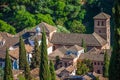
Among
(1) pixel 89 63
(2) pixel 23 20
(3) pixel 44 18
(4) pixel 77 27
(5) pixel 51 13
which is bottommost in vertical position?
(1) pixel 89 63

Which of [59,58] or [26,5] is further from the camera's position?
[26,5]

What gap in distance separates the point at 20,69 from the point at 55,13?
2770 centimetres

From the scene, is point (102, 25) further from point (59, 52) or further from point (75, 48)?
point (59, 52)

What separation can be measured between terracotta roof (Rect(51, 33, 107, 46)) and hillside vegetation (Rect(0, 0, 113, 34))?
971cm

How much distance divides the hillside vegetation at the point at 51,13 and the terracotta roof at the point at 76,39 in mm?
9714

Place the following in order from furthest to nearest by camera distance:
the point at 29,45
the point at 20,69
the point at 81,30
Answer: the point at 81,30
the point at 29,45
the point at 20,69

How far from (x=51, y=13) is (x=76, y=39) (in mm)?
15357

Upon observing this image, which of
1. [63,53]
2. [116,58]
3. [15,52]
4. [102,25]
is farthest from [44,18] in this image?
[116,58]

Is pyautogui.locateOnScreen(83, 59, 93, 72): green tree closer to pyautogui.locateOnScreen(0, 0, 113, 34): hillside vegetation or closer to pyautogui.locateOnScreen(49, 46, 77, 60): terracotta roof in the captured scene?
pyautogui.locateOnScreen(49, 46, 77, 60): terracotta roof

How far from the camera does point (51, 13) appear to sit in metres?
84.8

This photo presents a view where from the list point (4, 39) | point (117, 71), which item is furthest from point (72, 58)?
point (117, 71)

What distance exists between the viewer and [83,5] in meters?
90.4

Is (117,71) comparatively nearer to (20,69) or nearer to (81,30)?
(20,69)

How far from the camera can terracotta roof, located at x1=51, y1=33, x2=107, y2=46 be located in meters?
70.2
